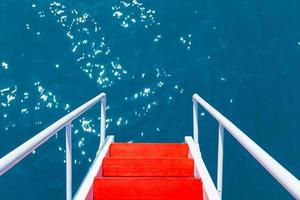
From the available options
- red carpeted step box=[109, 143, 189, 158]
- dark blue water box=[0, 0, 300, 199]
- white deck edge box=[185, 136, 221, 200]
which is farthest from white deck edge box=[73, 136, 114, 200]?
dark blue water box=[0, 0, 300, 199]

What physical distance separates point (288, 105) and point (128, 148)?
3428 mm

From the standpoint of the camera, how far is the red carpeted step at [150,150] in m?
4.73

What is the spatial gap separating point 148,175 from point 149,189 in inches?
30.0

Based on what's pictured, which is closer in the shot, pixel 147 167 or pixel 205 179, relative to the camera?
pixel 205 179

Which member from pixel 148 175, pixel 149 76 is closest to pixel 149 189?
pixel 148 175

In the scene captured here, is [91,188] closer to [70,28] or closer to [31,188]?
[31,188]

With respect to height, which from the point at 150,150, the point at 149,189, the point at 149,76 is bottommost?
the point at 150,150

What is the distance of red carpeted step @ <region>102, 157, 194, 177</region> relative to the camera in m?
3.82

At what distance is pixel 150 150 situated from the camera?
4777mm

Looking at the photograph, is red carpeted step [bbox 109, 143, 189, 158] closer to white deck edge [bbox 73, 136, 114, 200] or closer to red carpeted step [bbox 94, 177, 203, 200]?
white deck edge [bbox 73, 136, 114, 200]

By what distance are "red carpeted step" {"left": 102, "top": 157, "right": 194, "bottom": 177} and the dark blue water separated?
2.26 metres

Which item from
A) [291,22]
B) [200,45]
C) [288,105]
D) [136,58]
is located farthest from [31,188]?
[291,22]

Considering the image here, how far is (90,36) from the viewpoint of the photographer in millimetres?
7277

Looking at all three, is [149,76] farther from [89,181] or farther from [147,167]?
[89,181]
